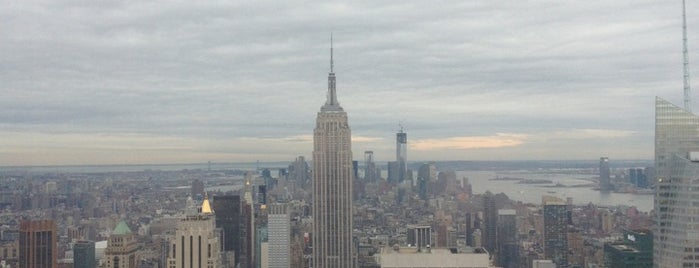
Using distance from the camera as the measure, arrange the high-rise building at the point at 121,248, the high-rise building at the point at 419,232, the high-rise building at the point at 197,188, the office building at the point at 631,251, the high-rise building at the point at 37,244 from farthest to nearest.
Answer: the high-rise building at the point at 121,248 → the high-rise building at the point at 419,232 → the high-rise building at the point at 37,244 → the high-rise building at the point at 197,188 → the office building at the point at 631,251

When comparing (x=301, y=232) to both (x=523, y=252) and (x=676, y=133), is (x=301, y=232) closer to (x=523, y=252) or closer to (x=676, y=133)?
(x=523, y=252)

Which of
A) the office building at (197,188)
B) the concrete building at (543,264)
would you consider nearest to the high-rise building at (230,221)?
the office building at (197,188)

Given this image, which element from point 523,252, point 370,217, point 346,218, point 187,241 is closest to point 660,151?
point 523,252

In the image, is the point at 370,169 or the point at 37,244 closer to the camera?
the point at 37,244

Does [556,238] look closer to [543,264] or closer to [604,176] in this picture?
[543,264]

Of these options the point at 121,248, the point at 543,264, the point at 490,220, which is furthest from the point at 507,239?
the point at 121,248

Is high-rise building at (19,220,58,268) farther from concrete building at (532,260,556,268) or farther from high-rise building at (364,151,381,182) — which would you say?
concrete building at (532,260,556,268)

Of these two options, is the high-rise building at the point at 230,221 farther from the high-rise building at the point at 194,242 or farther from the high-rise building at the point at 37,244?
the high-rise building at the point at 37,244
